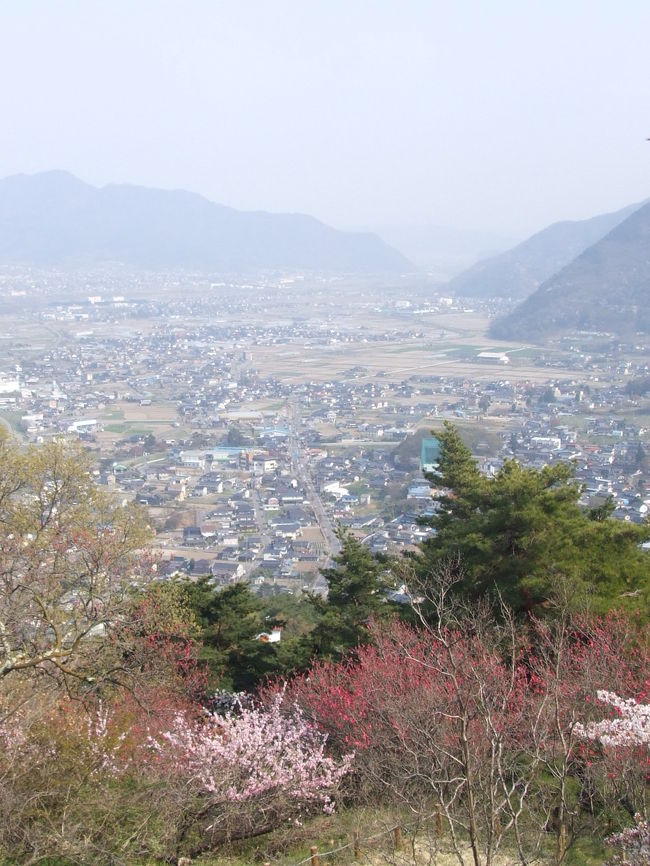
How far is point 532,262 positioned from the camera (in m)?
82.8

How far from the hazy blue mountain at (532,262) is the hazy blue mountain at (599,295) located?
1400cm

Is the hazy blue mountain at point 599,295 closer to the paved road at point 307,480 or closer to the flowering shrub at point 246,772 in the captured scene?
the paved road at point 307,480

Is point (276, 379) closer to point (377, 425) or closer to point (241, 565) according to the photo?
point (377, 425)

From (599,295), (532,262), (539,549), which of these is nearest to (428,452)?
(539,549)

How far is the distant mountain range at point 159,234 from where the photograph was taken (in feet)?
329

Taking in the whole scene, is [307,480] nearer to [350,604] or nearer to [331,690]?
[350,604]

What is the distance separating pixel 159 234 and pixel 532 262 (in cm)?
5379

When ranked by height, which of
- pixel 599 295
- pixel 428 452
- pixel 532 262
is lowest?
pixel 428 452

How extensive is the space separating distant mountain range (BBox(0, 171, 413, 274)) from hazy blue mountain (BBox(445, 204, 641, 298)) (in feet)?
59.9

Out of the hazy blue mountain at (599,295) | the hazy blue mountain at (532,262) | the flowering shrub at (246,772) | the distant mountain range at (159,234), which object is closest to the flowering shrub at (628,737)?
the flowering shrub at (246,772)

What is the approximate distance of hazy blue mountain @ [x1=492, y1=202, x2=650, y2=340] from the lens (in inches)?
1746

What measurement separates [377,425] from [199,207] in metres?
112

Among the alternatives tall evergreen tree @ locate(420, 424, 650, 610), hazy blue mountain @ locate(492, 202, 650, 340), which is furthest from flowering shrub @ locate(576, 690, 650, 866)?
hazy blue mountain @ locate(492, 202, 650, 340)

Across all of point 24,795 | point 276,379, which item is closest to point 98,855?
point 24,795
